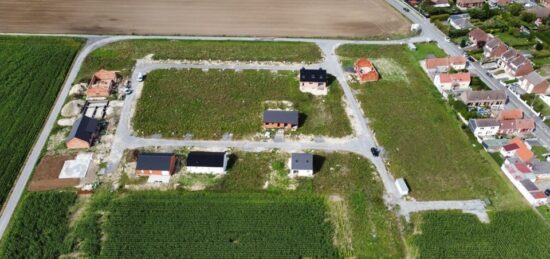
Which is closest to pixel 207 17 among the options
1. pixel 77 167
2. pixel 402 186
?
pixel 77 167

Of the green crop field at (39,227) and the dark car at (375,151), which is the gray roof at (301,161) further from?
the green crop field at (39,227)

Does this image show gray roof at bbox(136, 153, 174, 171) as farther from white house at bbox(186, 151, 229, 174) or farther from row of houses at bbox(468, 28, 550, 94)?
row of houses at bbox(468, 28, 550, 94)

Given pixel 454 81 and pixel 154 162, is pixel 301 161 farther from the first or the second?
pixel 454 81

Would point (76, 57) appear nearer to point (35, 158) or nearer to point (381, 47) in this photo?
point (35, 158)

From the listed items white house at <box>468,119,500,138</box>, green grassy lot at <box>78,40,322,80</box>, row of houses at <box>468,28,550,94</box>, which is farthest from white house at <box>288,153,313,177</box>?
row of houses at <box>468,28,550,94</box>

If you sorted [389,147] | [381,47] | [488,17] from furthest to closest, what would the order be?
[488,17] → [381,47] → [389,147]

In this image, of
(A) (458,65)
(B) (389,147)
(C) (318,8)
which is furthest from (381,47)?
(B) (389,147)
